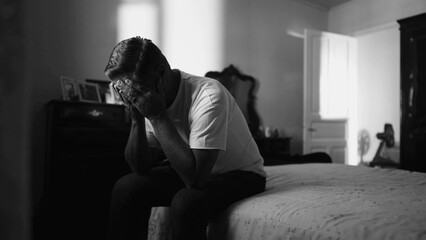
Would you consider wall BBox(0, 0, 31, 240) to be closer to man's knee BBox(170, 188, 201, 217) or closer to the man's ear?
man's knee BBox(170, 188, 201, 217)

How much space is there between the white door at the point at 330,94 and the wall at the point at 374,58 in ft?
1.34

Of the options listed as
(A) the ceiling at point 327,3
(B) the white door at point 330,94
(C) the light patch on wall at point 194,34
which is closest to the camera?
(C) the light patch on wall at point 194,34

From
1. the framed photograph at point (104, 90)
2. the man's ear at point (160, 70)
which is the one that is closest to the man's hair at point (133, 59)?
the man's ear at point (160, 70)

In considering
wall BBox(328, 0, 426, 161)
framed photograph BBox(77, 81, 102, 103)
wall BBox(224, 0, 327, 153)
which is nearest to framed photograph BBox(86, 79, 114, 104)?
framed photograph BBox(77, 81, 102, 103)

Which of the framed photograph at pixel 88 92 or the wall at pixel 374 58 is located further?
the wall at pixel 374 58

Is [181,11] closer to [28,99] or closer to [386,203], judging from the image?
[386,203]

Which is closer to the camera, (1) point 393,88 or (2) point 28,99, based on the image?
(2) point 28,99

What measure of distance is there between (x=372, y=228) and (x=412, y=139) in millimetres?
3458

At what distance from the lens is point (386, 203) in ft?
3.86

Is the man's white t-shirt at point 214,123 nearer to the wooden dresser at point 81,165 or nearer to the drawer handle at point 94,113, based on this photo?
the wooden dresser at point 81,165

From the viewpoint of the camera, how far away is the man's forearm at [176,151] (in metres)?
1.21

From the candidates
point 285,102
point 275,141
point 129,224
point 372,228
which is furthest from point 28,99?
point 285,102

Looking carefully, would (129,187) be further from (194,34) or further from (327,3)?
(327,3)

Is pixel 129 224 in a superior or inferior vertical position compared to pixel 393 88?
inferior
